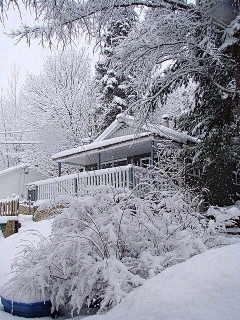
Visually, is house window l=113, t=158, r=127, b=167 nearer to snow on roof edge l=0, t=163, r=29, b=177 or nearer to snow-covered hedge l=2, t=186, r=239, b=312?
snow on roof edge l=0, t=163, r=29, b=177

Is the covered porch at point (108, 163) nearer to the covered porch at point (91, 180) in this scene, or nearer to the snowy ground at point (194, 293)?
the covered porch at point (91, 180)

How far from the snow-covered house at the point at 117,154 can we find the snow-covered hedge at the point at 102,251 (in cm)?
437

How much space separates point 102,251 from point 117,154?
13.7m

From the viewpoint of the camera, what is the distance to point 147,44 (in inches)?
382

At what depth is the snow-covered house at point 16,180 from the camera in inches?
1104

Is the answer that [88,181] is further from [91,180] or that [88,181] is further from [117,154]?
[117,154]

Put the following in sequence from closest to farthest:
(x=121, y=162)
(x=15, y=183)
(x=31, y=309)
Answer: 1. (x=31, y=309)
2. (x=121, y=162)
3. (x=15, y=183)

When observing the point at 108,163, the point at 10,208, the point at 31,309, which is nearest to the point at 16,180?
the point at 108,163

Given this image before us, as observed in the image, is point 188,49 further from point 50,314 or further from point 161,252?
point 50,314

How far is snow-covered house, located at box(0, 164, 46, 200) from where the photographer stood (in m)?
28.0

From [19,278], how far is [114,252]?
3.95ft

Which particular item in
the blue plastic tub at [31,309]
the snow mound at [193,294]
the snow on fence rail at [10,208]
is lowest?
the snow on fence rail at [10,208]

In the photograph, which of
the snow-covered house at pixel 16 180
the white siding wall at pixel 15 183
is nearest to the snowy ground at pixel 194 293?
the snow-covered house at pixel 16 180

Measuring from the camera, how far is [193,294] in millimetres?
2043
